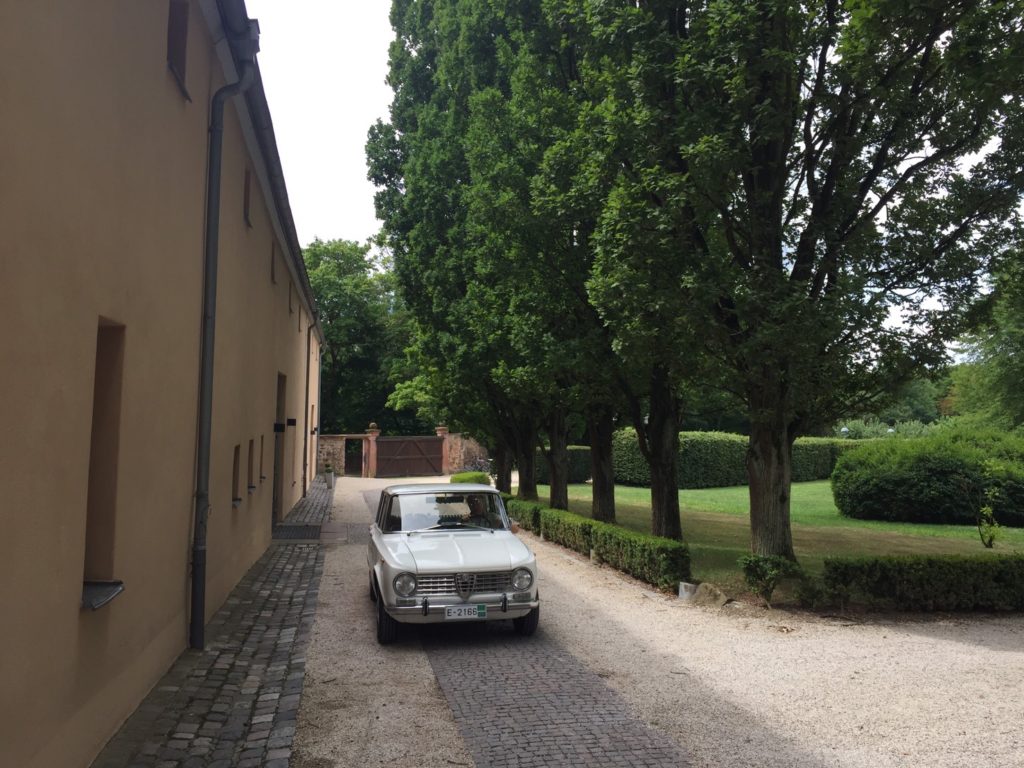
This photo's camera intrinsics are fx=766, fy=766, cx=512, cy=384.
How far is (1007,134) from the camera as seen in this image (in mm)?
10133

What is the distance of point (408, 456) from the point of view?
4216 centimetres

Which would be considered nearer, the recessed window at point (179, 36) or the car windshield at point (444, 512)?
the recessed window at point (179, 36)

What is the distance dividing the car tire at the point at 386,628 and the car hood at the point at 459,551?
57cm

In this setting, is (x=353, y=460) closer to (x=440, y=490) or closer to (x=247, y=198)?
(x=247, y=198)

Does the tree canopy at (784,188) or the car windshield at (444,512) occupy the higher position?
the tree canopy at (784,188)

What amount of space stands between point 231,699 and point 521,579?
2.93 meters

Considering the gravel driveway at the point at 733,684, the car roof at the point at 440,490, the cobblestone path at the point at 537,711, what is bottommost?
the gravel driveway at the point at 733,684

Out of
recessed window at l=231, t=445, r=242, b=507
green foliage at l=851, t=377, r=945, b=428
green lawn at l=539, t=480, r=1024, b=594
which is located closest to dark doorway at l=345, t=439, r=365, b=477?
green lawn at l=539, t=480, r=1024, b=594

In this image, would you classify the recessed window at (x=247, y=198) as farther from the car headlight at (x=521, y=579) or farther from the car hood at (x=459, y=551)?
the car headlight at (x=521, y=579)

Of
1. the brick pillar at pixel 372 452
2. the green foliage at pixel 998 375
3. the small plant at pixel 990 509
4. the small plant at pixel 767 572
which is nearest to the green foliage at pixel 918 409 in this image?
the green foliage at pixel 998 375

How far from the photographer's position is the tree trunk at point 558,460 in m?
18.7

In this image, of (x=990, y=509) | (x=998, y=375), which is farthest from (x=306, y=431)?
(x=998, y=375)

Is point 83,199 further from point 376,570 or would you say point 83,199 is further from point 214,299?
point 376,570

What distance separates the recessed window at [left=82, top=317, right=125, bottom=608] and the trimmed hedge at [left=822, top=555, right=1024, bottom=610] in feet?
26.2
